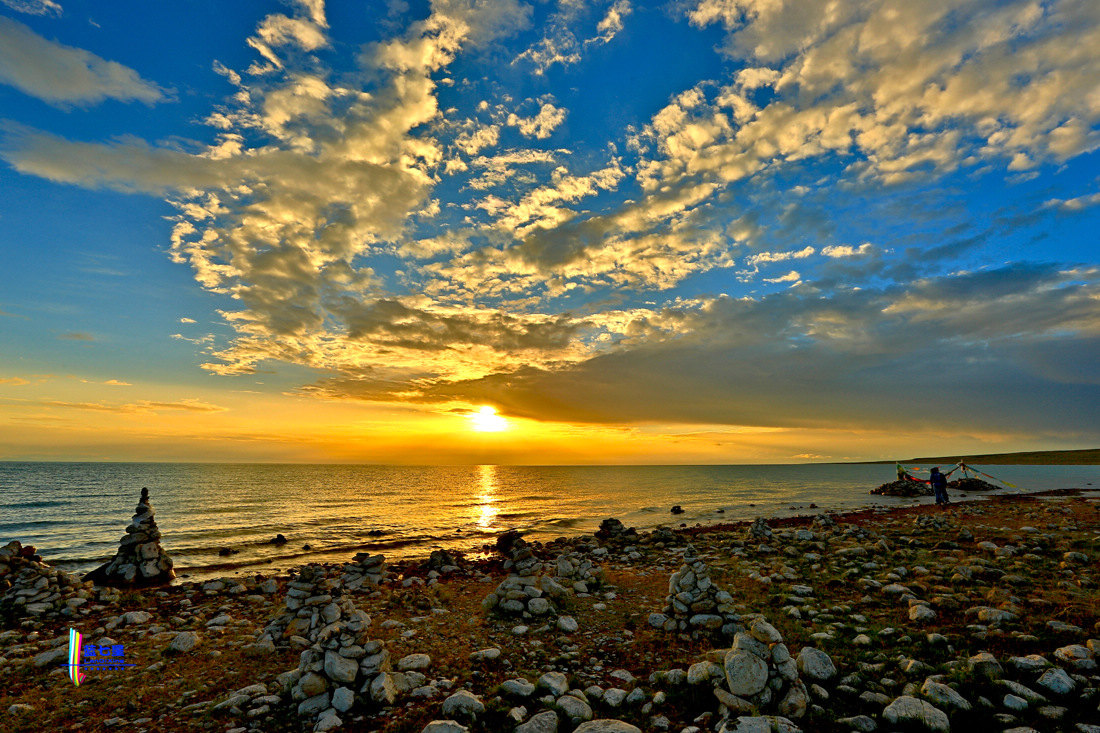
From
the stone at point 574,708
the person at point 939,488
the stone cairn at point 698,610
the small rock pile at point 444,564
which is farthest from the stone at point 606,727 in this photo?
the person at point 939,488

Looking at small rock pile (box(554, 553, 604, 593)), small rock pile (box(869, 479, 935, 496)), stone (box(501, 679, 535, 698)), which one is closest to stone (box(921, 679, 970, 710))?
stone (box(501, 679, 535, 698))

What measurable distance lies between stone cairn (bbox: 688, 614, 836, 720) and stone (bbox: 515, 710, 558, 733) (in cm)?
240

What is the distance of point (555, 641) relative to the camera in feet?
34.8

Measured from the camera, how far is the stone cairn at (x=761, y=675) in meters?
6.63

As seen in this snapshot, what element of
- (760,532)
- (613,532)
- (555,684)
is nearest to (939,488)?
(760,532)

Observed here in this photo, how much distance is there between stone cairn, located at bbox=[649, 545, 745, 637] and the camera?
10.5 metres

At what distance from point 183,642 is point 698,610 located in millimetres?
12633

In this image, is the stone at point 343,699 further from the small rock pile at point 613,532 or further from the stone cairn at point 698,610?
the small rock pile at point 613,532

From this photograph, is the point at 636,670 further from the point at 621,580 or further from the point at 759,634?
the point at 621,580

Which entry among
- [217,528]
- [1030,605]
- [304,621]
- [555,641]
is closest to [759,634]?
[555,641]

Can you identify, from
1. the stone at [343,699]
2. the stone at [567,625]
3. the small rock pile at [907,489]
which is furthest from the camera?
the small rock pile at [907,489]

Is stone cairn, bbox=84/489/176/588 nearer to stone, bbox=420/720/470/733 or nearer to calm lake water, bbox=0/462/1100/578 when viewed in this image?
calm lake water, bbox=0/462/1100/578

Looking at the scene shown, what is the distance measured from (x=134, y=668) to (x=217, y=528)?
2821cm

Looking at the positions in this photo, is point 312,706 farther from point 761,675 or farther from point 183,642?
point 761,675
